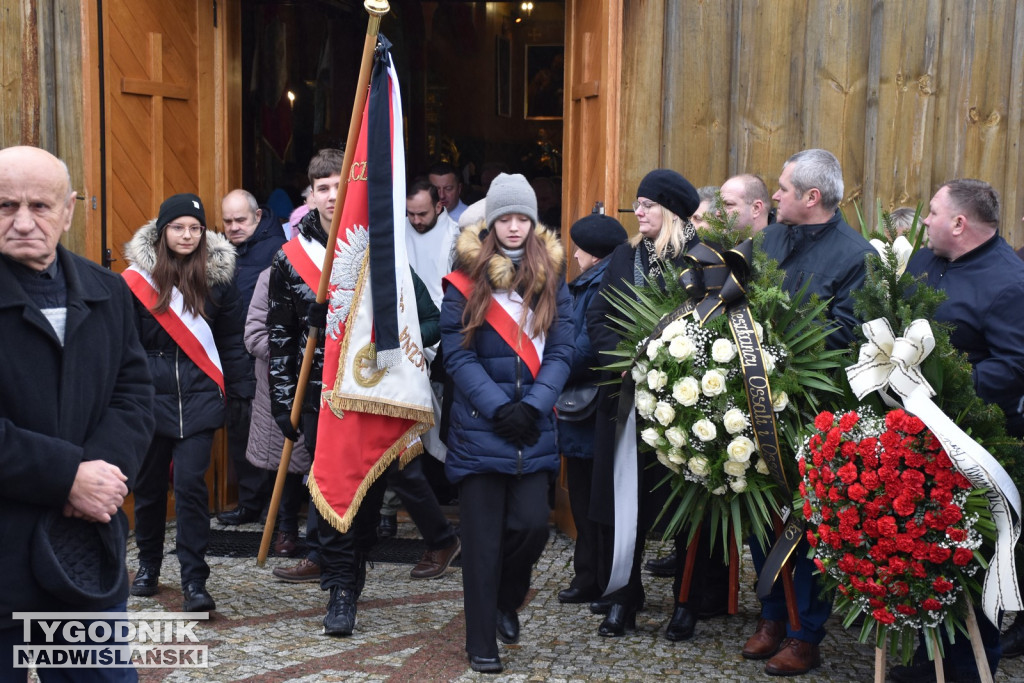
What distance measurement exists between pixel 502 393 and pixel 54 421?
2.16 metres

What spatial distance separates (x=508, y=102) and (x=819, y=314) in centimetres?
707

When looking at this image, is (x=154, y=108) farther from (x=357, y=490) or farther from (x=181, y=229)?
(x=357, y=490)

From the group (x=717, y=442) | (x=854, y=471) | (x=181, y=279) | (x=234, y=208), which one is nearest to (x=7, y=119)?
(x=234, y=208)

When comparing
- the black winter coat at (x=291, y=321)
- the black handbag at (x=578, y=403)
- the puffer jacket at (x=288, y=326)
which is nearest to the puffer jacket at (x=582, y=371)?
the black handbag at (x=578, y=403)

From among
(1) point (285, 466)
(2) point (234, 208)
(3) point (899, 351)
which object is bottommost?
(1) point (285, 466)

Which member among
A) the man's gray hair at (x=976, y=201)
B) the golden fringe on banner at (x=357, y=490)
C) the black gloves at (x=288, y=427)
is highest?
the man's gray hair at (x=976, y=201)

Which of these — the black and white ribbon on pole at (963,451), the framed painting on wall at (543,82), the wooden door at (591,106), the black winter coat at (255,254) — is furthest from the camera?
the framed painting on wall at (543,82)

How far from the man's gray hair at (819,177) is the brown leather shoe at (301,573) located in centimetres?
324

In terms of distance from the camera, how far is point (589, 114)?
7.22 m

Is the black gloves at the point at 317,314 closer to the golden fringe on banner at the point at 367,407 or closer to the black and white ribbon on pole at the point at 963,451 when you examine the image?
the golden fringe on banner at the point at 367,407

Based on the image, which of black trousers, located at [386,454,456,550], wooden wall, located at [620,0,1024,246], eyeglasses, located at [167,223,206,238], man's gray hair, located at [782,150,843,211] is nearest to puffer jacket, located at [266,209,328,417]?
eyeglasses, located at [167,223,206,238]

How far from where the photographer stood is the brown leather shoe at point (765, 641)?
5.19m

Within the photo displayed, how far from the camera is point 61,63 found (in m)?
7.01

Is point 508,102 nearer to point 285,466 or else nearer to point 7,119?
point 7,119
